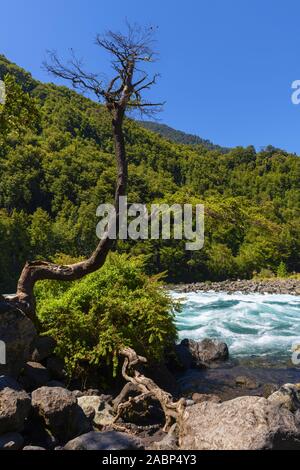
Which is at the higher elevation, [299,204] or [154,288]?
[299,204]

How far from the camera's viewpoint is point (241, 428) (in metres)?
6.04

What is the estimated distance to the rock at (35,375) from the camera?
919 cm

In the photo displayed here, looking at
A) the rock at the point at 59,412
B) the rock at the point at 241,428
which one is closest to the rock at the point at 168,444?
the rock at the point at 241,428

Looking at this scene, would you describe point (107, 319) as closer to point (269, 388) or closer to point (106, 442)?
point (269, 388)

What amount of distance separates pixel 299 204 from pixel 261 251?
41.0 meters

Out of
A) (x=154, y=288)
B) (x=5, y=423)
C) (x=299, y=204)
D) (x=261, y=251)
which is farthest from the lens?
(x=299, y=204)

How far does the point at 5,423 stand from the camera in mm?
6602

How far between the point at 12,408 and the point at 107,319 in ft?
16.1

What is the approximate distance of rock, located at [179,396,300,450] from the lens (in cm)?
589

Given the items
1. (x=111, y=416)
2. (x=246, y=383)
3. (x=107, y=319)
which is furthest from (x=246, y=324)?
(x=111, y=416)

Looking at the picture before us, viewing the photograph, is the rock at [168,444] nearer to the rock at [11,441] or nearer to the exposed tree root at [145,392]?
the exposed tree root at [145,392]

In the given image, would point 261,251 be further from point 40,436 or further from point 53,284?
point 40,436

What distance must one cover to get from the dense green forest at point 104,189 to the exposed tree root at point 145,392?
421cm
